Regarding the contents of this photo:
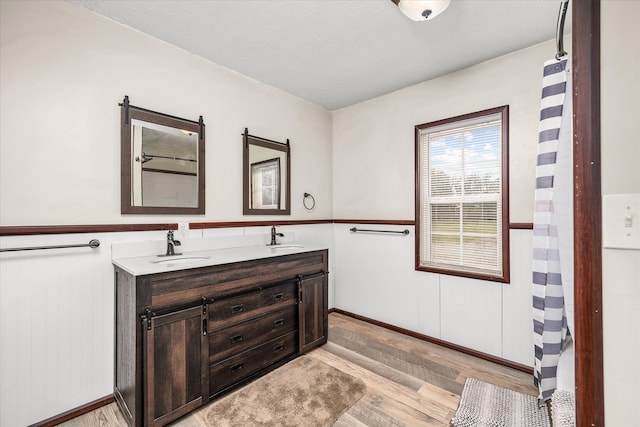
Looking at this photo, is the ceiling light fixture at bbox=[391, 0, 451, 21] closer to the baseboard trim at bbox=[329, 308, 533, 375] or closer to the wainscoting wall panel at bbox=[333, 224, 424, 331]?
the wainscoting wall panel at bbox=[333, 224, 424, 331]

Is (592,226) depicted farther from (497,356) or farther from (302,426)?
(497,356)

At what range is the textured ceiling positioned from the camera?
1735mm

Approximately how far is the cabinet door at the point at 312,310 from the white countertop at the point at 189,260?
278 mm

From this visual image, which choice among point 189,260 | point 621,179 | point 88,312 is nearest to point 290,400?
point 189,260

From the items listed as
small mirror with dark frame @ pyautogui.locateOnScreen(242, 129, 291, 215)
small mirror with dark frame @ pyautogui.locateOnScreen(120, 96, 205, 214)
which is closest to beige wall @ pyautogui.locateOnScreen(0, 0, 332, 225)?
small mirror with dark frame @ pyautogui.locateOnScreen(120, 96, 205, 214)

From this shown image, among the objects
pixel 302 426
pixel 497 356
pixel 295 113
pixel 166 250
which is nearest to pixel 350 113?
pixel 295 113

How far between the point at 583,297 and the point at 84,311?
7.71 ft

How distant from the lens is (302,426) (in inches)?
63.5

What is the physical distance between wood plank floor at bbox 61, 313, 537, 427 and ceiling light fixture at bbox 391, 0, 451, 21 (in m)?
2.33

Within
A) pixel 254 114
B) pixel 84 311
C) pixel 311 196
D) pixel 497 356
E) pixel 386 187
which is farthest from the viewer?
pixel 311 196

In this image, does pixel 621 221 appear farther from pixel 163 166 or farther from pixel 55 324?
pixel 55 324

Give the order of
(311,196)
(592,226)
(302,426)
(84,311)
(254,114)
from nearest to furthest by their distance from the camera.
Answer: (592,226)
(302,426)
(84,311)
(254,114)
(311,196)

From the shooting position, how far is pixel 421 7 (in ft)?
5.27

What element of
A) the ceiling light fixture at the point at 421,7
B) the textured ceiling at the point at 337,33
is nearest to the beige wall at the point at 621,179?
the ceiling light fixture at the point at 421,7
